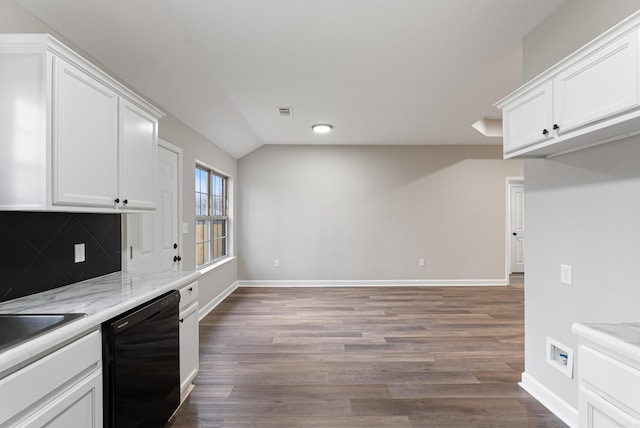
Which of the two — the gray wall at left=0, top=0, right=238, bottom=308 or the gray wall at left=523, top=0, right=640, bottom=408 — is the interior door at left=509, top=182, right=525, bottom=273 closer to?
the gray wall at left=523, top=0, right=640, bottom=408

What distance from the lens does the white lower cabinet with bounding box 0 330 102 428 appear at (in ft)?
3.25

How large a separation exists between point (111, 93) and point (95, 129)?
0.91ft

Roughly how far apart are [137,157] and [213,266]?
2.68 metres

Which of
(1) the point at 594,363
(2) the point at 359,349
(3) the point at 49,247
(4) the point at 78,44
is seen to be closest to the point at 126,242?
(3) the point at 49,247

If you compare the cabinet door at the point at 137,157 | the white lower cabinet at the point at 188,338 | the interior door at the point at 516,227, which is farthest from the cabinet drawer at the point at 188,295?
the interior door at the point at 516,227

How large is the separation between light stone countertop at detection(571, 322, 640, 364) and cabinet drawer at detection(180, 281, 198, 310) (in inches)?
83.5

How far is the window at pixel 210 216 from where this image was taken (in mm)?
4387

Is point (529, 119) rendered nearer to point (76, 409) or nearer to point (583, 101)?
point (583, 101)

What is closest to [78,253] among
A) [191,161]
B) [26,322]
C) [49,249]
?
[49,249]

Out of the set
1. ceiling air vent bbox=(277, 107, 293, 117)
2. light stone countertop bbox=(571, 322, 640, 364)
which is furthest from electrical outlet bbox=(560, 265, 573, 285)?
ceiling air vent bbox=(277, 107, 293, 117)

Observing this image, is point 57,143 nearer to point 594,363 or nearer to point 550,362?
point 594,363

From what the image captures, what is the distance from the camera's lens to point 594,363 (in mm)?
1187

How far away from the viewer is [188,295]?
7.28 feet

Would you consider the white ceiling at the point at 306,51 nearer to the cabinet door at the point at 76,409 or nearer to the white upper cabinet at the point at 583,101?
the white upper cabinet at the point at 583,101
